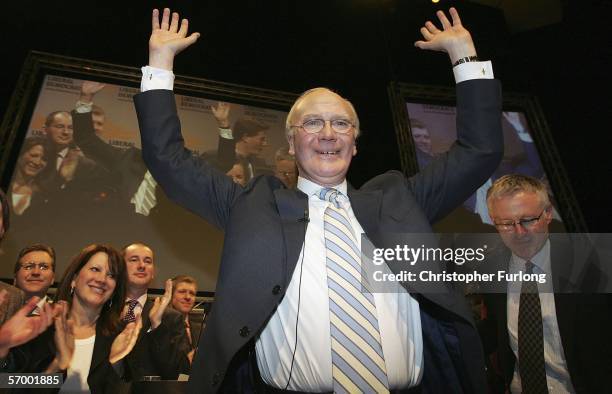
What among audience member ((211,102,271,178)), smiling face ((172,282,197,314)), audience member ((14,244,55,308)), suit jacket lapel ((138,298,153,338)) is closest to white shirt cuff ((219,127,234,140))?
audience member ((211,102,271,178))

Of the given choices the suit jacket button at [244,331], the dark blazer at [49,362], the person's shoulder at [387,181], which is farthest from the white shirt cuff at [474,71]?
the dark blazer at [49,362]

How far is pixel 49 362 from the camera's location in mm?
2322

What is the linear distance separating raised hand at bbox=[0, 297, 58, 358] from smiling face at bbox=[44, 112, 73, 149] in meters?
1.61

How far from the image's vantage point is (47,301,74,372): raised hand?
234cm

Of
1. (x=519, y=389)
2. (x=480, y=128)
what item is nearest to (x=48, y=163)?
(x=480, y=128)

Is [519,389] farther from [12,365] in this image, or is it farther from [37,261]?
[37,261]

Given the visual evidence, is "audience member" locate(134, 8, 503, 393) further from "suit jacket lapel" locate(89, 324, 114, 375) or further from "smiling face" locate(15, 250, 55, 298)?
"smiling face" locate(15, 250, 55, 298)

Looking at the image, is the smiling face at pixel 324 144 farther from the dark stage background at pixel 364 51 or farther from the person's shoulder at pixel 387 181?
the dark stage background at pixel 364 51

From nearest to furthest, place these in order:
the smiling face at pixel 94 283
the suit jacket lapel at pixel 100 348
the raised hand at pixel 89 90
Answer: the suit jacket lapel at pixel 100 348
the smiling face at pixel 94 283
the raised hand at pixel 89 90

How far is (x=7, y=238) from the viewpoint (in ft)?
10.7

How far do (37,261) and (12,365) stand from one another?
0.90 meters

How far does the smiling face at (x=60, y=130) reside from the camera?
11.9 ft

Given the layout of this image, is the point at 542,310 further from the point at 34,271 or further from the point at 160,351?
the point at 34,271

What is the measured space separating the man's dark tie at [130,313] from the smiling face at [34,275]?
0.53 metres
